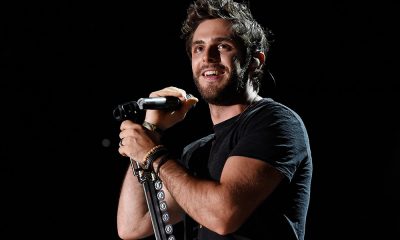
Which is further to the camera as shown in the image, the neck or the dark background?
the dark background

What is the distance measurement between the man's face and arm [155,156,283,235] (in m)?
0.38

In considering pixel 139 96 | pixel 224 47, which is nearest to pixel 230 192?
pixel 224 47

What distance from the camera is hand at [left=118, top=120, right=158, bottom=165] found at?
1.40 meters

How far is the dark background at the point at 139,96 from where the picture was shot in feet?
9.34

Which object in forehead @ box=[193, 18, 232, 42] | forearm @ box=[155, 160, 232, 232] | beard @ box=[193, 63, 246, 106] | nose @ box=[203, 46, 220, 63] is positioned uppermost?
forehead @ box=[193, 18, 232, 42]

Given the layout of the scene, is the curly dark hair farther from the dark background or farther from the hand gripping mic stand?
the dark background

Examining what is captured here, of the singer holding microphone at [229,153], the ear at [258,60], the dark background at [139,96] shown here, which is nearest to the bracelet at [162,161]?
the singer holding microphone at [229,153]

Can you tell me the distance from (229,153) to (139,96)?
1641 millimetres

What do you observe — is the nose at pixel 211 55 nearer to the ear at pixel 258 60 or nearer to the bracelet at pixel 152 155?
the ear at pixel 258 60

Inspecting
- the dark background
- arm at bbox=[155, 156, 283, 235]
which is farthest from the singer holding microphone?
the dark background

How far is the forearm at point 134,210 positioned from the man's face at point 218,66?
444 mm

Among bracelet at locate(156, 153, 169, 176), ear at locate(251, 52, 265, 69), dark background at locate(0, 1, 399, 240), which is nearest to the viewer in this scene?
bracelet at locate(156, 153, 169, 176)
